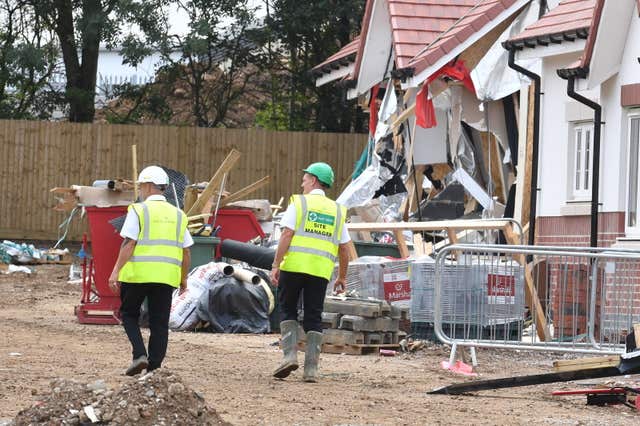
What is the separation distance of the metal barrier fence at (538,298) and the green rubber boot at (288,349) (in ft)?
5.21

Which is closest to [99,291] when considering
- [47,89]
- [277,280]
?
[277,280]

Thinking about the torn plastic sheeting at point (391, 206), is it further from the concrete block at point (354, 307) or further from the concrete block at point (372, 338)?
the concrete block at point (372, 338)

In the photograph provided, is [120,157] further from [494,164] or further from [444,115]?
[494,164]

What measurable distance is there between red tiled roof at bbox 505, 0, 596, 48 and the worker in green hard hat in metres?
6.69

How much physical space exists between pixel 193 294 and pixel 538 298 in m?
4.90

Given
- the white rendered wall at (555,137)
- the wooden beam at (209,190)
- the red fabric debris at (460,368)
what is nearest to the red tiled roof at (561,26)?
the white rendered wall at (555,137)

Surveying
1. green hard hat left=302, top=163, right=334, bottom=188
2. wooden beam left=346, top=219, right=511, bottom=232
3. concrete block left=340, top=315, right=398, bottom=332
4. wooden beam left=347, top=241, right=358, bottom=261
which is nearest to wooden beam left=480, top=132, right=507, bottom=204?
wooden beam left=347, top=241, right=358, bottom=261

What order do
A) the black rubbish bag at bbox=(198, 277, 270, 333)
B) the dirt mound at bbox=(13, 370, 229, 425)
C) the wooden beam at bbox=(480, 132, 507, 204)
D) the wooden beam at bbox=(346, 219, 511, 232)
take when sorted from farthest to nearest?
the wooden beam at bbox=(480, 132, 507, 204), the black rubbish bag at bbox=(198, 277, 270, 333), the wooden beam at bbox=(346, 219, 511, 232), the dirt mound at bbox=(13, 370, 229, 425)

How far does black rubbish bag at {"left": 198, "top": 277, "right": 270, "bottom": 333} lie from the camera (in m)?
17.0

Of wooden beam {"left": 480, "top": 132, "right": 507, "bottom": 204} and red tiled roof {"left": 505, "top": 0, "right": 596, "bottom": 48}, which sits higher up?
red tiled roof {"left": 505, "top": 0, "right": 596, "bottom": 48}

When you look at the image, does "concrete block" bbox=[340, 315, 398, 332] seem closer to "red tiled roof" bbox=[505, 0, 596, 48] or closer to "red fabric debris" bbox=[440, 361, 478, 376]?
"red fabric debris" bbox=[440, 361, 478, 376]

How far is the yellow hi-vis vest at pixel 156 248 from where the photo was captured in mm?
11492

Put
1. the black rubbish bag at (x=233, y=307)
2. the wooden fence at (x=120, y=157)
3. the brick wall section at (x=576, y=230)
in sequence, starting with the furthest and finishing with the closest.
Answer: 1. the wooden fence at (x=120, y=157)
2. the brick wall section at (x=576, y=230)
3. the black rubbish bag at (x=233, y=307)

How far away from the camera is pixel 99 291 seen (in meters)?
17.2
